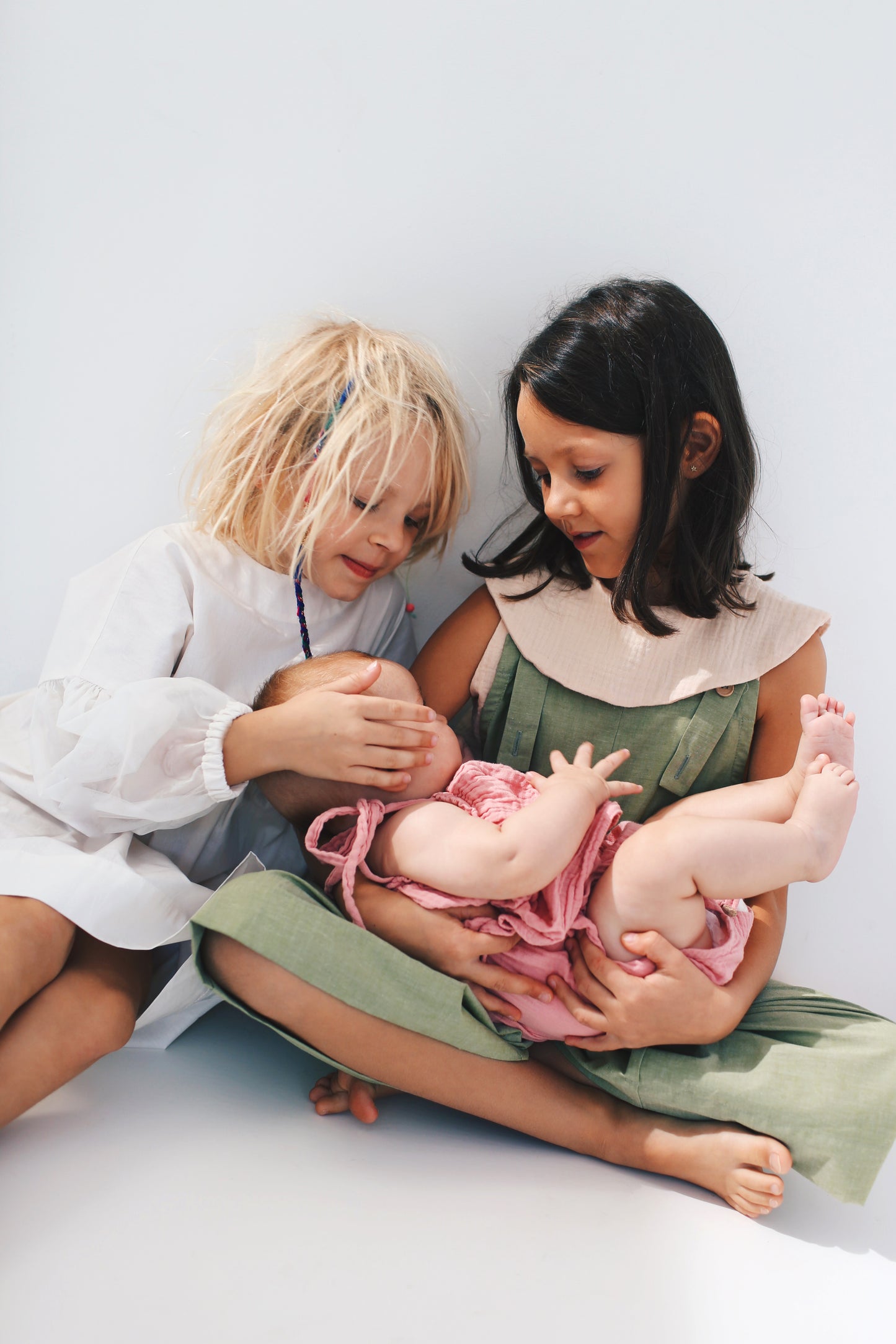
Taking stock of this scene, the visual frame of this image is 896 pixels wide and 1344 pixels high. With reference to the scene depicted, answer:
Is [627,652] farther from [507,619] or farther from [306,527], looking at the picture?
[306,527]

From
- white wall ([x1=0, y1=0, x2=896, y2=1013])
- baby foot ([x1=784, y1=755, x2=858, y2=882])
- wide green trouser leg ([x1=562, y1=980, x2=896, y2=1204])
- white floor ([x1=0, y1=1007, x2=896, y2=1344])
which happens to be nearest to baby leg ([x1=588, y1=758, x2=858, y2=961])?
baby foot ([x1=784, y1=755, x2=858, y2=882])

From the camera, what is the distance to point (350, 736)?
2.95ft

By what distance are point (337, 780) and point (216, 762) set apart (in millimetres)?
123

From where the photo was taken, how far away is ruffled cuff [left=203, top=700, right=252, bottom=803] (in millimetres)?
934

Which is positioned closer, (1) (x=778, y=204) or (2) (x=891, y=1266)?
(2) (x=891, y=1266)

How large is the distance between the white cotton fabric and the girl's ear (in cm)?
15

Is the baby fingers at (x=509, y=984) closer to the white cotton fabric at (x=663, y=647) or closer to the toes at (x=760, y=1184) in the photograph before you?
the toes at (x=760, y=1184)

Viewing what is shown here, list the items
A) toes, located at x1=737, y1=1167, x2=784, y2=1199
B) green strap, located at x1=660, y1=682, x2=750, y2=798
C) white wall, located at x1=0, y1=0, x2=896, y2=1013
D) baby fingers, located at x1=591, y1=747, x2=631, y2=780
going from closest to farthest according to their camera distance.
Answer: toes, located at x1=737, y1=1167, x2=784, y2=1199, baby fingers, located at x1=591, y1=747, x2=631, y2=780, green strap, located at x1=660, y1=682, x2=750, y2=798, white wall, located at x1=0, y1=0, x2=896, y2=1013

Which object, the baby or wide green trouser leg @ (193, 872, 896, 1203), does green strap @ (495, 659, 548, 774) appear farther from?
wide green trouser leg @ (193, 872, 896, 1203)

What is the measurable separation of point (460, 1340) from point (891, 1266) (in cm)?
37

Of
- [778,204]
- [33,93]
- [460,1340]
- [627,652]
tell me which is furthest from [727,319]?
[460,1340]

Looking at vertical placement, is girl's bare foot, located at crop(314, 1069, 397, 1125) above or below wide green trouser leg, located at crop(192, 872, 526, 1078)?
below

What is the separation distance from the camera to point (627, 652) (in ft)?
3.45

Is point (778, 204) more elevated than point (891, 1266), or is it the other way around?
point (778, 204)
